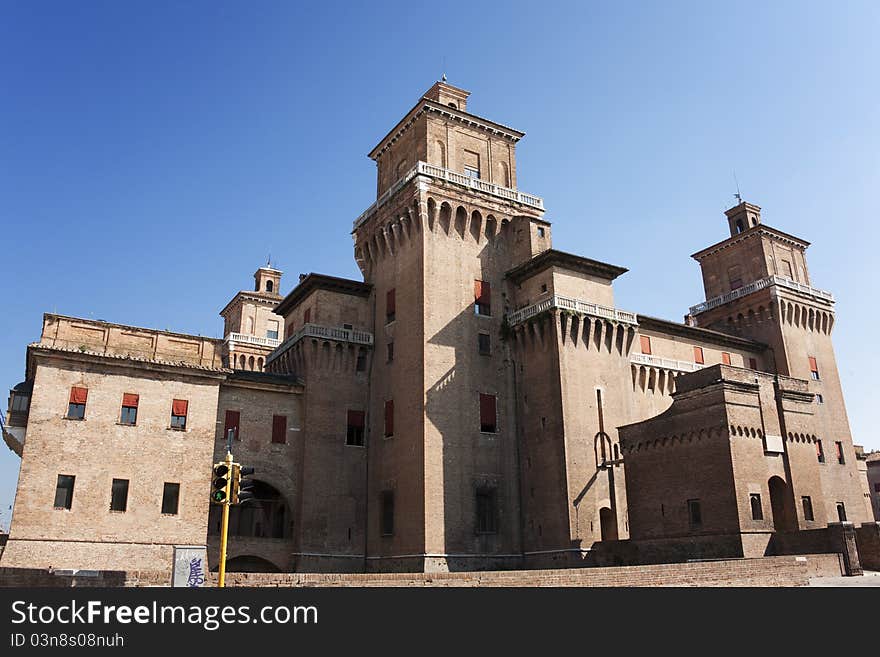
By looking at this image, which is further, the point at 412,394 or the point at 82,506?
the point at 412,394

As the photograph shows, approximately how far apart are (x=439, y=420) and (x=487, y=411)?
3.76 m

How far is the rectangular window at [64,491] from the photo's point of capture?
32062 millimetres

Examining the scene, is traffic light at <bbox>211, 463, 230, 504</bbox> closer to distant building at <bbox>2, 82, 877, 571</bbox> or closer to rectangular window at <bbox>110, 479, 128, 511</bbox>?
distant building at <bbox>2, 82, 877, 571</bbox>

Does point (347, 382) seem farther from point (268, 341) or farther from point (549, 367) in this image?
point (268, 341)

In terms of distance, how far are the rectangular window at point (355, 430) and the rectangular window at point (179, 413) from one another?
10.6 metres

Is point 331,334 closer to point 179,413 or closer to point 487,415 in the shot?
point 487,415

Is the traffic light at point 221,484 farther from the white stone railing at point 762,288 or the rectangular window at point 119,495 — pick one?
the white stone railing at point 762,288

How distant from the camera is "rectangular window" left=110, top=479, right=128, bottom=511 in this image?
33188 mm

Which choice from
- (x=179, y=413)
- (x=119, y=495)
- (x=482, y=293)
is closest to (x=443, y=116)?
(x=482, y=293)

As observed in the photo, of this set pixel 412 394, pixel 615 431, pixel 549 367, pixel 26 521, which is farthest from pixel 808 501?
pixel 26 521

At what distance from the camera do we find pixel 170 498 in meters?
34.4

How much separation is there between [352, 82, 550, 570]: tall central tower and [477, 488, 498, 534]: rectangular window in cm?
6

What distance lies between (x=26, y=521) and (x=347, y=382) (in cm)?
1907

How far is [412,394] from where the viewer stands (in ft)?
134
